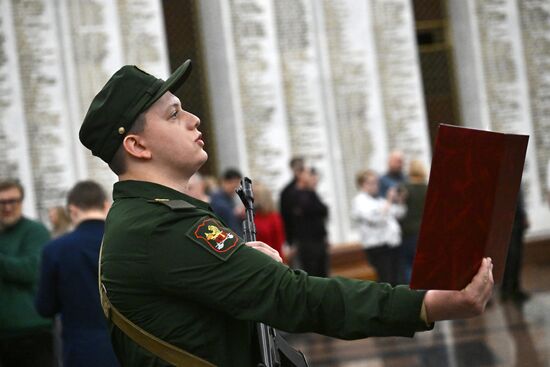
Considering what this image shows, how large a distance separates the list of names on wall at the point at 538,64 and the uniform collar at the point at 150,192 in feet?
55.5

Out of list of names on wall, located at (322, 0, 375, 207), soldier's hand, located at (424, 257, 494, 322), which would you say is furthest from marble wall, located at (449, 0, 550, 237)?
soldier's hand, located at (424, 257, 494, 322)

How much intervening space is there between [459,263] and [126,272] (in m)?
0.82

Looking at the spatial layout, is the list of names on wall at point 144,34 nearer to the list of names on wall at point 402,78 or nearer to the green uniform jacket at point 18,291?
the list of names on wall at point 402,78

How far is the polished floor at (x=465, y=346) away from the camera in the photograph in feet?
32.5

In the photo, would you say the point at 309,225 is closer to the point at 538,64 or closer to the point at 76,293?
the point at 538,64

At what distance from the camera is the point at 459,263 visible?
298 cm

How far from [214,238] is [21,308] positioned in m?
4.79

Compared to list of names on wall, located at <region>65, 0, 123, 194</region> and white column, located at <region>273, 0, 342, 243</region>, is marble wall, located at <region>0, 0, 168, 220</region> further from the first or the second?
white column, located at <region>273, 0, 342, 243</region>

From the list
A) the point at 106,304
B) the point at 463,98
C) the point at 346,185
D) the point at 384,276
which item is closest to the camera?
the point at 106,304

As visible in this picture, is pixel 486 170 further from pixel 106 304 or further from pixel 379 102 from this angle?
pixel 379 102

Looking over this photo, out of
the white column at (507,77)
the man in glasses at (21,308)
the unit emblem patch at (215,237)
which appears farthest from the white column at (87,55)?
the unit emblem patch at (215,237)

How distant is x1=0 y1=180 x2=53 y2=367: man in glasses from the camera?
298 inches

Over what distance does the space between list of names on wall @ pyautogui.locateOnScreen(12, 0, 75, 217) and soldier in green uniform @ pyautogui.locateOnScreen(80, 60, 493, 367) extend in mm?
13763

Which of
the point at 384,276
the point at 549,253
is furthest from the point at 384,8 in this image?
the point at 384,276
